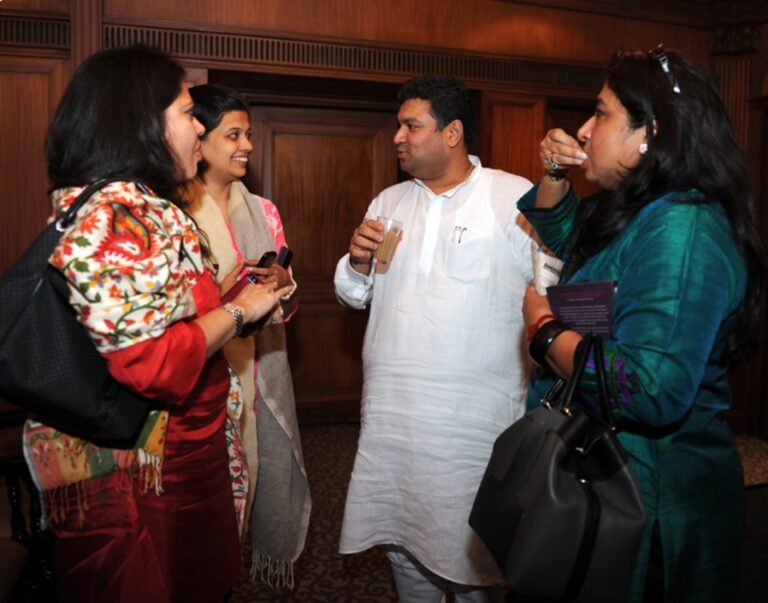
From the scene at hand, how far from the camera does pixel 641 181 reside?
123 centimetres

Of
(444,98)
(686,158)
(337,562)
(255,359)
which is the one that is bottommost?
(337,562)

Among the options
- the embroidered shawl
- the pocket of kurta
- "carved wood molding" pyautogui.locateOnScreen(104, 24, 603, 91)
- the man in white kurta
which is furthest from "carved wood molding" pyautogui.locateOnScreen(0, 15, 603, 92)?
the embroidered shawl

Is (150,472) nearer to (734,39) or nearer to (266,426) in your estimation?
(266,426)

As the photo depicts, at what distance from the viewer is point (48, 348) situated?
3.87ft

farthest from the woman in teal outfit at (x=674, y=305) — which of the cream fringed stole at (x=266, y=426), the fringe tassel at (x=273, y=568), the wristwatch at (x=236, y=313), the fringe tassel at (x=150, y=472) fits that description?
the fringe tassel at (x=273, y=568)

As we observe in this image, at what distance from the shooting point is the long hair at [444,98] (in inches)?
83.9

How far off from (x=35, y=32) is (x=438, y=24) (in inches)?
80.7

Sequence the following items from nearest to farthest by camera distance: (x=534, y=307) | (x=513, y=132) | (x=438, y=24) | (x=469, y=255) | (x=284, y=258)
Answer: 1. (x=534, y=307)
2. (x=469, y=255)
3. (x=284, y=258)
4. (x=438, y=24)
5. (x=513, y=132)

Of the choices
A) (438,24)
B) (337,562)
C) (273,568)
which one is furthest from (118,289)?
(438,24)

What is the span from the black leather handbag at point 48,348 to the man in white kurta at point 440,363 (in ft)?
2.97

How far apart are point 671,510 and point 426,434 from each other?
0.83 m

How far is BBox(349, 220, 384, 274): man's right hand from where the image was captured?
1.91 m

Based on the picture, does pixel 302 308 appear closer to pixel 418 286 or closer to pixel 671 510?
pixel 418 286

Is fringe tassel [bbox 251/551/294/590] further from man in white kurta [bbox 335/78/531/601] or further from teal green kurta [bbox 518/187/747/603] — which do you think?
teal green kurta [bbox 518/187/747/603]
